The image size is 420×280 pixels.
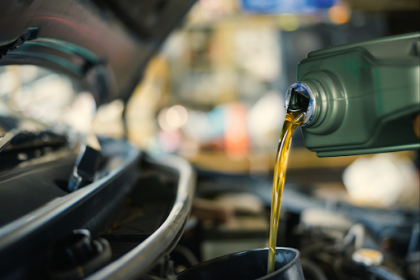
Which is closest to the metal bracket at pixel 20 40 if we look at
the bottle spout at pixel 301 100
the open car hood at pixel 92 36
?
→ the open car hood at pixel 92 36

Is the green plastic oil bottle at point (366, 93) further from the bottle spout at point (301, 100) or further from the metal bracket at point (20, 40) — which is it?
the metal bracket at point (20, 40)

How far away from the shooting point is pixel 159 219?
0.66 m

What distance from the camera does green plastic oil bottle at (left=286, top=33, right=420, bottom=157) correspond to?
0.50 meters

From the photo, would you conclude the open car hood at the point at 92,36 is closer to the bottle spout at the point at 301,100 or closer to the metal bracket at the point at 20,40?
the metal bracket at the point at 20,40

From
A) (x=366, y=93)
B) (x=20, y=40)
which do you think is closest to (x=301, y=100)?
(x=366, y=93)

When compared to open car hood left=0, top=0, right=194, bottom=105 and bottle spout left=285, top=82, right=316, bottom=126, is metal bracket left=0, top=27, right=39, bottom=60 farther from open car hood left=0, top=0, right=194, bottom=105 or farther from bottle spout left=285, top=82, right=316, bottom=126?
bottle spout left=285, top=82, right=316, bottom=126

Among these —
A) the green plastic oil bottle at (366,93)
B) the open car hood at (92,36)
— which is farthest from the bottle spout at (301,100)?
the open car hood at (92,36)

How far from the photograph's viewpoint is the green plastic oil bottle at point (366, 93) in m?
0.50

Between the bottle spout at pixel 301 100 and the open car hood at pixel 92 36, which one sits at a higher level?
the open car hood at pixel 92 36

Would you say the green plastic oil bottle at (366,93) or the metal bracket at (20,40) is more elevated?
the metal bracket at (20,40)

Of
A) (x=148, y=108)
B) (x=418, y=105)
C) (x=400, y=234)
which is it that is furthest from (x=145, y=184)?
(x=148, y=108)

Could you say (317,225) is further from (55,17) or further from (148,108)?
(148,108)

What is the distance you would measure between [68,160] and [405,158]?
4660 millimetres

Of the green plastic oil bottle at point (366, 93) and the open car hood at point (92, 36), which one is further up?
the open car hood at point (92, 36)
